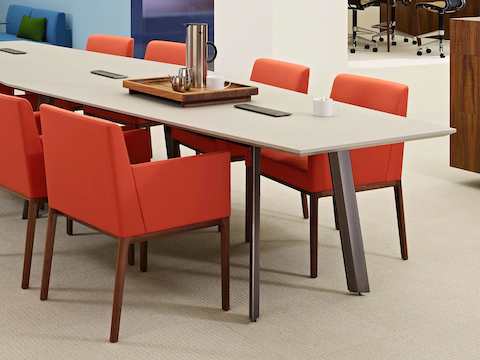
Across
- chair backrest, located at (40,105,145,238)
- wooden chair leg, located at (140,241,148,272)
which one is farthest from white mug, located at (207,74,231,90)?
chair backrest, located at (40,105,145,238)

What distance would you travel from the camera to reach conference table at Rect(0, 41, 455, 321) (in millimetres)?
3539

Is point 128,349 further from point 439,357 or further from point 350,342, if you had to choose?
point 439,357

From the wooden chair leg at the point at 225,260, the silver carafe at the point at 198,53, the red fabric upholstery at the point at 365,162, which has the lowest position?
the wooden chair leg at the point at 225,260

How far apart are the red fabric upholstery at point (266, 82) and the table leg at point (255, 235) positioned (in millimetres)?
972

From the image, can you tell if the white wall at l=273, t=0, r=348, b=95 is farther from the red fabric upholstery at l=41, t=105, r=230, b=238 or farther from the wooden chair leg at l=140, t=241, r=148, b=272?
the red fabric upholstery at l=41, t=105, r=230, b=238

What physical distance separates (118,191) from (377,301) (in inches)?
46.3

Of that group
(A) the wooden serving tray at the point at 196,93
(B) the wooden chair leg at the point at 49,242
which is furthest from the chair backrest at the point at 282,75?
(B) the wooden chair leg at the point at 49,242

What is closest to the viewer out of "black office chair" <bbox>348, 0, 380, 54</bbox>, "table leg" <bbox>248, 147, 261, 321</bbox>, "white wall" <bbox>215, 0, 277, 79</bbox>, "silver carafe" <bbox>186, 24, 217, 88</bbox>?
"table leg" <bbox>248, 147, 261, 321</bbox>

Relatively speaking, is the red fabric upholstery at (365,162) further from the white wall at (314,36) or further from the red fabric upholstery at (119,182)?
the white wall at (314,36)

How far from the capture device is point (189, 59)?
443 cm

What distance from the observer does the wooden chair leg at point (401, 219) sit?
14.5 feet

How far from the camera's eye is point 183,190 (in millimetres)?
3646

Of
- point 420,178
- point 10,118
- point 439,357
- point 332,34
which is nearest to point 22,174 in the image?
point 10,118

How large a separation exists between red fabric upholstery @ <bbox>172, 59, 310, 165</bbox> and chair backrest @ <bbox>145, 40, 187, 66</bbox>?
875 millimetres
